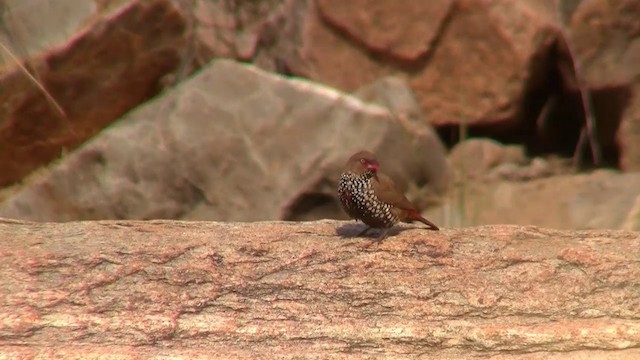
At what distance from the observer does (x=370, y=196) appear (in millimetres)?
6594

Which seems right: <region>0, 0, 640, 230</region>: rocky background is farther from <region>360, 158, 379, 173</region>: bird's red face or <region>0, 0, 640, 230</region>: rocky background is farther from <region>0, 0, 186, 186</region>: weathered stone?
<region>360, 158, 379, 173</region>: bird's red face

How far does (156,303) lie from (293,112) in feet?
13.1

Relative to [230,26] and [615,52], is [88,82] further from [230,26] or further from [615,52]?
[615,52]

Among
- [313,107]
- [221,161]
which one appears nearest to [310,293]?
[221,161]

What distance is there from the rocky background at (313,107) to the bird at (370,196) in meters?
2.20

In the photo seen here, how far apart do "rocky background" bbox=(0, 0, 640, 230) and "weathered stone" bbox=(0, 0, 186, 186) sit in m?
0.01

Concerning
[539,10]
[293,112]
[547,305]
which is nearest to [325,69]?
[293,112]

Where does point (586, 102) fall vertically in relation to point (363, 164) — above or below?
above

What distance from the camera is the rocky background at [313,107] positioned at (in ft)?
30.1

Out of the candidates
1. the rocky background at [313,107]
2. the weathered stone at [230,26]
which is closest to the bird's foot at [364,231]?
the rocky background at [313,107]

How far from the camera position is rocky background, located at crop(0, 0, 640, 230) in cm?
916

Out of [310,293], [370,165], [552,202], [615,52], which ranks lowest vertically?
[310,293]

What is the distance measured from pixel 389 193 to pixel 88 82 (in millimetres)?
3766

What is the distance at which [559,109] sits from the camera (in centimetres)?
1070
